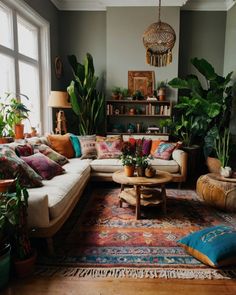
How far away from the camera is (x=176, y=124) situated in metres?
4.90

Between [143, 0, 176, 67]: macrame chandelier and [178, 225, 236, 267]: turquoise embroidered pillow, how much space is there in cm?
225

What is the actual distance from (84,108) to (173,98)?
6.10ft

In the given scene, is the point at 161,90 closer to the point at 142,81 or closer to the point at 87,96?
the point at 142,81

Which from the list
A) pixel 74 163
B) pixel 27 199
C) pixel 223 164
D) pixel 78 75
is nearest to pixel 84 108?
pixel 78 75

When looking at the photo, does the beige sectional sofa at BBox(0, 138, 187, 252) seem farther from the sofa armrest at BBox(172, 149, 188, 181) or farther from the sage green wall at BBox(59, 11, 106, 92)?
the sage green wall at BBox(59, 11, 106, 92)

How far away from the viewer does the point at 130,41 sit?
5113 mm

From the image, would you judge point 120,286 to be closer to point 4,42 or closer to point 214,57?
point 4,42

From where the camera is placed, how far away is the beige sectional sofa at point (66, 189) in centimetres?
202

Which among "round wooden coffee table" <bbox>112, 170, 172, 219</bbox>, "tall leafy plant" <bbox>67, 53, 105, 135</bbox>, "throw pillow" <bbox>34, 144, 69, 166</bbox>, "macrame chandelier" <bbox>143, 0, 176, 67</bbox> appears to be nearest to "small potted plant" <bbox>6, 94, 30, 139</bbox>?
"throw pillow" <bbox>34, 144, 69, 166</bbox>

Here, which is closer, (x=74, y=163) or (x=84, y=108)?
(x=74, y=163)

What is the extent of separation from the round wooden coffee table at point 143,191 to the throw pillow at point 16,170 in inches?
38.5

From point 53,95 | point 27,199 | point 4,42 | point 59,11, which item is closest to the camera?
point 27,199

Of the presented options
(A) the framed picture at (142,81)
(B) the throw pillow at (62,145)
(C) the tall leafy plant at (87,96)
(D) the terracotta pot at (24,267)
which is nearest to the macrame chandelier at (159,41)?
(A) the framed picture at (142,81)

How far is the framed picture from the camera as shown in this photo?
17.0 ft
